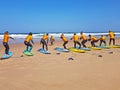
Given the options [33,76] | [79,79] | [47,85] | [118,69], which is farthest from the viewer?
[118,69]

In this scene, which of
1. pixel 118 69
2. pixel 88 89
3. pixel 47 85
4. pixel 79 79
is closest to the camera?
pixel 88 89

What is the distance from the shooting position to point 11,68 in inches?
448

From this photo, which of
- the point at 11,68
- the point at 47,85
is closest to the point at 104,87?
the point at 47,85

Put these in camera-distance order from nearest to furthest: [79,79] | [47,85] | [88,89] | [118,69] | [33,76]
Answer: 1. [88,89]
2. [47,85]
3. [79,79]
4. [33,76]
5. [118,69]

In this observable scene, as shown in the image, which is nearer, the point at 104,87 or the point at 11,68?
the point at 104,87

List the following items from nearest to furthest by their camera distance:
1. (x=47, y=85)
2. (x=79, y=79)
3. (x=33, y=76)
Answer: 1. (x=47, y=85)
2. (x=79, y=79)
3. (x=33, y=76)

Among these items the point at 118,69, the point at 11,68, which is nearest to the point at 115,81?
the point at 118,69

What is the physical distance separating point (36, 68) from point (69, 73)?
202 centimetres

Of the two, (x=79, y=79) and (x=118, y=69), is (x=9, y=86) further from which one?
(x=118, y=69)

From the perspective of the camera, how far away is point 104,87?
26.0 ft

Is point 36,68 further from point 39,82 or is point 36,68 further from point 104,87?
point 104,87

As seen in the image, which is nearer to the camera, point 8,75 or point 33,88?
point 33,88

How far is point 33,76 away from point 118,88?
3611 millimetres

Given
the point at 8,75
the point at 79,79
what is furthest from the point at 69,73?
the point at 8,75
